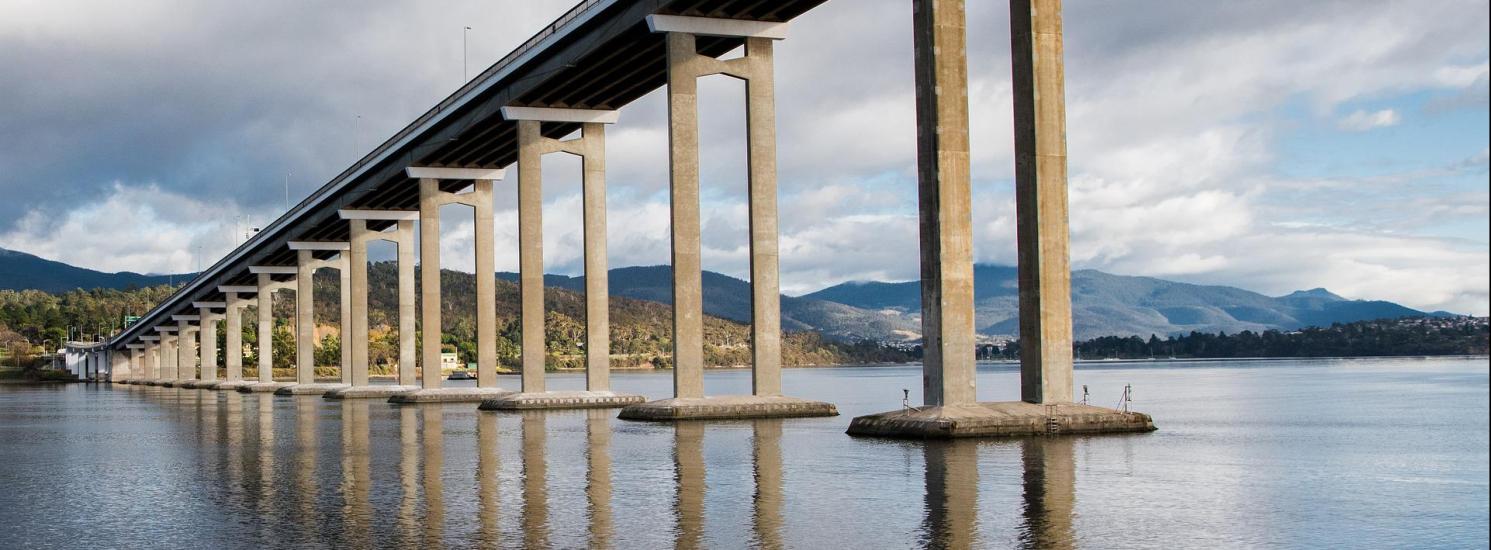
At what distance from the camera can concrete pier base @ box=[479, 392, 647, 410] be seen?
56125mm

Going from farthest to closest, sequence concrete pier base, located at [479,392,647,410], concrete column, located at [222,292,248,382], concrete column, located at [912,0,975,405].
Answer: concrete column, located at [222,292,248,382] < concrete pier base, located at [479,392,647,410] < concrete column, located at [912,0,975,405]

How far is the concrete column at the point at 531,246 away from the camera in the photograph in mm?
59438

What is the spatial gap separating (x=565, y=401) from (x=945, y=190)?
86.7 feet

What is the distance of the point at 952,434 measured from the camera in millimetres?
32531

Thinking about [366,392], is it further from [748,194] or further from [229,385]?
[748,194]

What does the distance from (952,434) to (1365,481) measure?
9956mm

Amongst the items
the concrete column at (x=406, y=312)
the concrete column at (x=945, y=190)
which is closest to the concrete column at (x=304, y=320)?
the concrete column at (x=406, y=312)

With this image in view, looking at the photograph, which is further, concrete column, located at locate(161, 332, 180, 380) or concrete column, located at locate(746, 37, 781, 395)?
concrete column, located at locate(161, 332, 180, 380)

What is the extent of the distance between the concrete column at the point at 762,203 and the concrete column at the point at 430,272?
101 ft

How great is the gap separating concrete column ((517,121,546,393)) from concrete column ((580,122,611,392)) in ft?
7.33

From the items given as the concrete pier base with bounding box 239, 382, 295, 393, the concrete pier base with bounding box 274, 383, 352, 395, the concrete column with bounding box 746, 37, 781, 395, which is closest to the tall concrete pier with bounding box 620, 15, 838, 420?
the concrete column with bounding box 746, 37, 781, 395

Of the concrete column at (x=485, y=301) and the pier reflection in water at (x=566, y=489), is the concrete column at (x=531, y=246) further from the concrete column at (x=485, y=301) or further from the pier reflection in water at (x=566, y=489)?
the pier reflection in water at (x=566, y=489)

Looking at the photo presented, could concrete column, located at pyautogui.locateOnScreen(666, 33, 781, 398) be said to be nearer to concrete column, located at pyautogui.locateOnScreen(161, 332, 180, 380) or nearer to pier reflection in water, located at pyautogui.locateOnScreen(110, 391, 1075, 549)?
pier reflection in water, located at pyautogui.locateOnScreen(110, 391, 1075, 549)

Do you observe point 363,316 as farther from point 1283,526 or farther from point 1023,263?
point 1283,526
